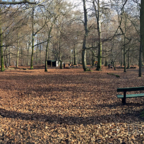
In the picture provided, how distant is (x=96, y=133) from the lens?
3.62 m

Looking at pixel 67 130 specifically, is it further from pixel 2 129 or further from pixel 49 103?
pixel 49 103

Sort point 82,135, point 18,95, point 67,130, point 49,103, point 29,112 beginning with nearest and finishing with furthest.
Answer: point 82,135, point 67,130, point 29,112, point 49,103, point 18,95

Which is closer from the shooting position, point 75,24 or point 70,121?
point 70,121

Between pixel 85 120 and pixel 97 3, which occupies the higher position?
pixel 97 3

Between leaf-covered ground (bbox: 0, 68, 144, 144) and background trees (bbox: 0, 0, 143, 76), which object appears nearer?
leaf-covered ground (bbox: 0, 68, 144, 144)

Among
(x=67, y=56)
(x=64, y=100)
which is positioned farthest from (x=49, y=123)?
(x=67, y=56)

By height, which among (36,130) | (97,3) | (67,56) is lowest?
(36,130)

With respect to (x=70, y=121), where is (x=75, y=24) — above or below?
above

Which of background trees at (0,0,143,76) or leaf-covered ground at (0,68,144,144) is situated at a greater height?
background trees at (0,0,143,76)

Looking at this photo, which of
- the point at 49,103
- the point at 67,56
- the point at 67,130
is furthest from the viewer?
the point at 67,56

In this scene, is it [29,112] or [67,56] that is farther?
[67,56]

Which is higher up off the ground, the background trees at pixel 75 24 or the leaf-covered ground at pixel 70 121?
the background trees at pixel 75 24

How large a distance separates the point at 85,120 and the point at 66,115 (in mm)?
740

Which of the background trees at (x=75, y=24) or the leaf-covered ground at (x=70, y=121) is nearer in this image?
the leaf-covered ground at (x=70, y=121)
